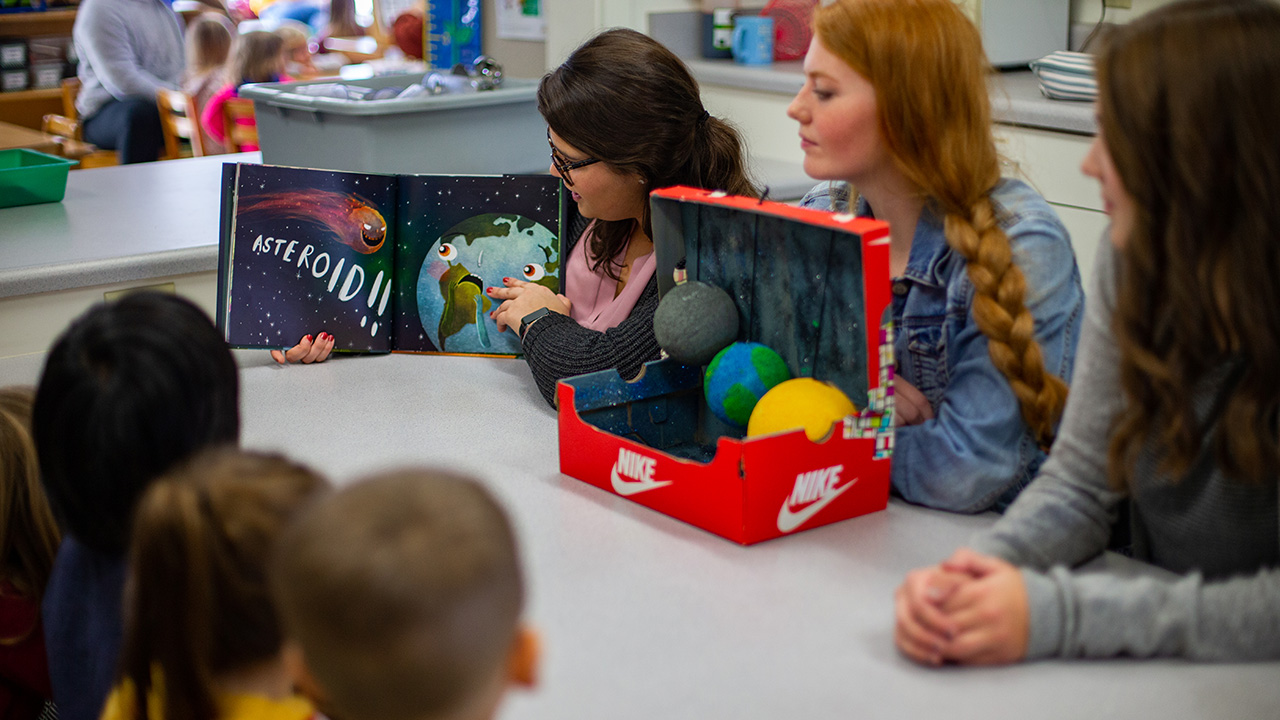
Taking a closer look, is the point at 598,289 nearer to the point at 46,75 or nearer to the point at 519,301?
the point at 519,301

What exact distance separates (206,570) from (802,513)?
1.75 feet

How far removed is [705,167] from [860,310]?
1.59 ft

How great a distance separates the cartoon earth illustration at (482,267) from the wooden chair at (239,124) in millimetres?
2161

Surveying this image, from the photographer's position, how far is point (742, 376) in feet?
3.64

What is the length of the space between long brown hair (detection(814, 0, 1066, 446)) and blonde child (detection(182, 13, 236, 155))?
377 centimetres

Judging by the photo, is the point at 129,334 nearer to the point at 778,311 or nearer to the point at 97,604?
the point at 97,604

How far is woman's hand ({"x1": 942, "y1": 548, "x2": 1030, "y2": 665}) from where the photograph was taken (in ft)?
2.56

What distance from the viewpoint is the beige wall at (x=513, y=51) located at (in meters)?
3.31

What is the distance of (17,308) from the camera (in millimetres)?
1657

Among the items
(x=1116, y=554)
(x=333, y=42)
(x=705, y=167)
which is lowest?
(x=1116, y=554)

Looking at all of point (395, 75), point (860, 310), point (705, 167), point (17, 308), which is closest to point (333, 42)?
point (395, 75)

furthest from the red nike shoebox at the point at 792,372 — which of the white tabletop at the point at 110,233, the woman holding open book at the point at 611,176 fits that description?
the white tabletop at the point at 110,233

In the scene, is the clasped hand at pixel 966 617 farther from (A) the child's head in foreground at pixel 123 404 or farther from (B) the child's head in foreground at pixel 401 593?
(A) the child's head in foreground at pixel 123 404

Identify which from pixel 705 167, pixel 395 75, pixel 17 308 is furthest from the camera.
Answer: pixel 395 75
